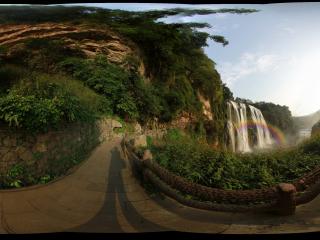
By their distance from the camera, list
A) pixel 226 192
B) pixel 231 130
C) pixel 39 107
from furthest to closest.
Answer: pixel 231 130, pixel 226 192, pixel 39 107

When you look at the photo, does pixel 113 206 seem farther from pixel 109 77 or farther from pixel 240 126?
pixel 240 126

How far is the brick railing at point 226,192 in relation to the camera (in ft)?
7.26

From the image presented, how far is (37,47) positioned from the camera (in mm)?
2266

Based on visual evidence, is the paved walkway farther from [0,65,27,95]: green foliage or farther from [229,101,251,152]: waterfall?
[0,65,27,95]: green foliage

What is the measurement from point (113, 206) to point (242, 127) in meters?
0.92

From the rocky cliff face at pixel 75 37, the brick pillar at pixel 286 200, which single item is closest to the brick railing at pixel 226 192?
the brick pillar at pixel 286 200

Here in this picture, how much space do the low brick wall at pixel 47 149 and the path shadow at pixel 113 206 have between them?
0.18 metres

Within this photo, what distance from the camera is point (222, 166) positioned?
7.48ft

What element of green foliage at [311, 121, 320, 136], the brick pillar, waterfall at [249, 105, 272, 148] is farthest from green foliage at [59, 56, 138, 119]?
green foliage at [311, 121, 320, 136]

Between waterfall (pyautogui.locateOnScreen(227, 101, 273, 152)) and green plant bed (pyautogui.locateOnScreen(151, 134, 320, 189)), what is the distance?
0.22ft

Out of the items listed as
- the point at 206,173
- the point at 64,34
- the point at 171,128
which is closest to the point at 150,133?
the point at 171,128

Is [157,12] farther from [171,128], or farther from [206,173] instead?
[206,173]

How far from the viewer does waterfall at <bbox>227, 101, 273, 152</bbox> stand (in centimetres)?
230

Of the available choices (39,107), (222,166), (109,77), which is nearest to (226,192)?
(222,166)
